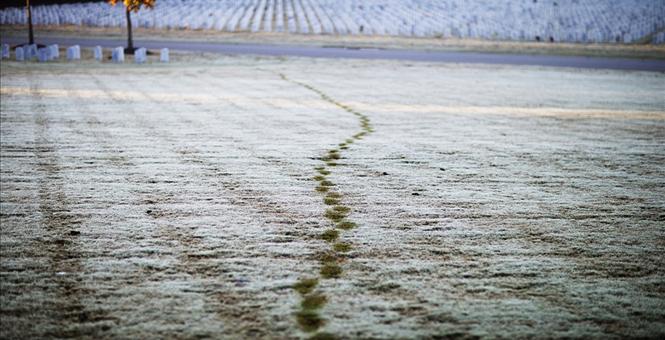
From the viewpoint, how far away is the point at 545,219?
191 inches

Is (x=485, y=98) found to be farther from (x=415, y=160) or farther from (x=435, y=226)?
(x=435, y=226)

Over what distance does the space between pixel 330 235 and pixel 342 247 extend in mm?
276

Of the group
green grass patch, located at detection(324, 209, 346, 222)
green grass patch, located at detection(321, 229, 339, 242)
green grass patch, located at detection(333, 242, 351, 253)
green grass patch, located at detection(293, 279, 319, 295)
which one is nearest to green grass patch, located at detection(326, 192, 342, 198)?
green grass patch, located at detection(324, 209, 346, 222)

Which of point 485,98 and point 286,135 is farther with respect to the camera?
point 485,98

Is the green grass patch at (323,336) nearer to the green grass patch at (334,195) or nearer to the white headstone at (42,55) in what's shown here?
the green grass patch at (334,195)

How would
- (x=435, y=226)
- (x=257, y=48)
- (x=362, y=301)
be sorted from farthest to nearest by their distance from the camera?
(x=257, y=48), (x=435, y=226), (x=362, y=301)

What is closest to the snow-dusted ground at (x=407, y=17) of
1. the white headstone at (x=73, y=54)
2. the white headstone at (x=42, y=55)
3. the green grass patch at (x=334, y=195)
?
the white headstone at (x=73, y=54)

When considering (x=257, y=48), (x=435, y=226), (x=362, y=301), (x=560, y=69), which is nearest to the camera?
(x=362, y=301)

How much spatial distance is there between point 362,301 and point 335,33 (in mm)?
33016

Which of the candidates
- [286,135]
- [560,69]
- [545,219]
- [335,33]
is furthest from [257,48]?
[545,219]

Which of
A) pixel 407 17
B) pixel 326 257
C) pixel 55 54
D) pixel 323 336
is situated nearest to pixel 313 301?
pixel 323 336

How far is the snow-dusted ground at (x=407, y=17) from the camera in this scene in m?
36.0

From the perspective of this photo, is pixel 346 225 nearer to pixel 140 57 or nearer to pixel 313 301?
pixel 313 301

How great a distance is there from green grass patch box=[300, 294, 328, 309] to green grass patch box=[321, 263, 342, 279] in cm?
28
